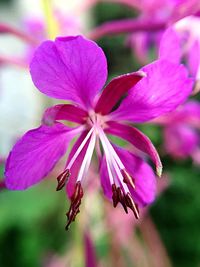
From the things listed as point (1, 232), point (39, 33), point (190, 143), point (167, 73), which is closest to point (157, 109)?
point (167, 73)

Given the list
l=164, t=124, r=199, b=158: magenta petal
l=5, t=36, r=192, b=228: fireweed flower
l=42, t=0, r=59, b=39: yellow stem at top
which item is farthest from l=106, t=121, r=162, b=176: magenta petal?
l=164, t=124, r=199, b=158: magenta petal

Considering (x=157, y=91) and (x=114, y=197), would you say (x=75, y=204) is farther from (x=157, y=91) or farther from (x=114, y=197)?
(x=157, y=91)

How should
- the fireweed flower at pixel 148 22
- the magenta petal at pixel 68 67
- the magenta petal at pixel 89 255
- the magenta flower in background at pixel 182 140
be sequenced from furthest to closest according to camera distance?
the magenta flower in background at pixel 182 140 → the magenta petal at pixel 89 255 → the fireweed flower at pixel 148 22 → the magenta petal at pixel 68 67

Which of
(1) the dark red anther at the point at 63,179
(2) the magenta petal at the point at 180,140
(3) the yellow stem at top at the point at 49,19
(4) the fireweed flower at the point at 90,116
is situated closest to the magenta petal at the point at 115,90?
(4) the fireweed flower at the point at 90,116

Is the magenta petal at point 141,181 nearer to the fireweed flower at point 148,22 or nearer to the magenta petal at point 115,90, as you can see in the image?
the magenta petal at point 115,90

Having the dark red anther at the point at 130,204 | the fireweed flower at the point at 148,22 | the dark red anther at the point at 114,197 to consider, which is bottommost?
the dark red anther at the point at 130,204

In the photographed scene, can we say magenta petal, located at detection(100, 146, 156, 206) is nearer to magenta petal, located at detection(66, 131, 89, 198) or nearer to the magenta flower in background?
magenta petal, located at detection(66, 131, 89, 198)
